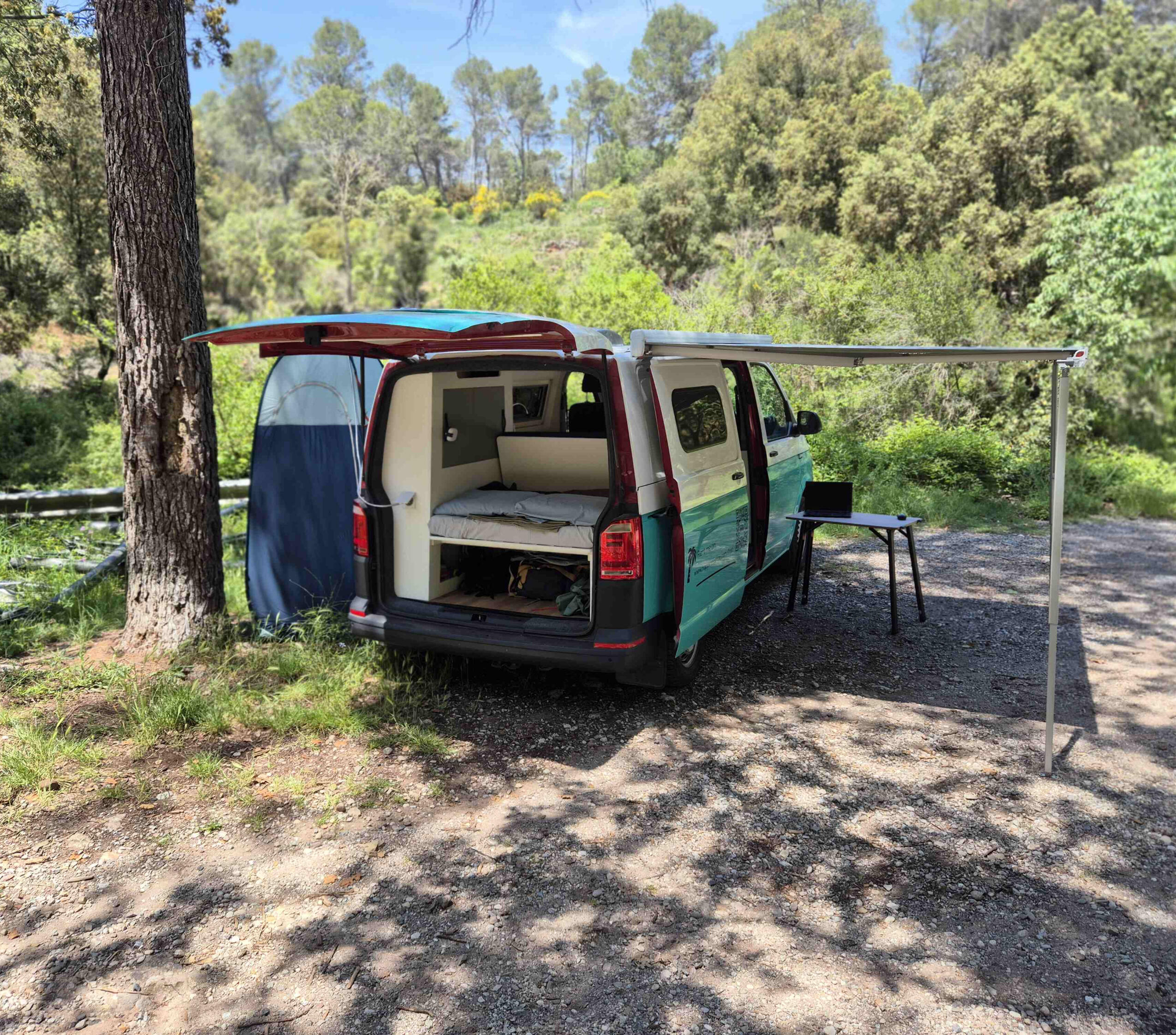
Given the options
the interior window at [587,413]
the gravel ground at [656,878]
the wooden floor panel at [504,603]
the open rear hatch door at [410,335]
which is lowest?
the gravel ground at [656,878]

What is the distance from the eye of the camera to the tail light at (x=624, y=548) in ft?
14.2

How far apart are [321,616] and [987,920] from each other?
4.09 meters

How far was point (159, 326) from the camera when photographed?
522cm

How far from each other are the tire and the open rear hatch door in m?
1.87

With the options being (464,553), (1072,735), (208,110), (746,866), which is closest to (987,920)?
(746,866)

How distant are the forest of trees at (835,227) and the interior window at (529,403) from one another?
4.40 metres

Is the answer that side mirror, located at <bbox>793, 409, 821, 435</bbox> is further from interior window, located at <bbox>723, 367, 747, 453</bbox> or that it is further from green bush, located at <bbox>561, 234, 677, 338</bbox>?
green bush, located at <bbox>561, 234, 677, 338</bbox>

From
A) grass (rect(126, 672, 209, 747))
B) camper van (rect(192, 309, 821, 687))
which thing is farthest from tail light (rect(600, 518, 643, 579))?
grass (rect(126, 672, 209, 747))

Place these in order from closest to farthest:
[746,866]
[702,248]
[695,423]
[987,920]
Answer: [987,920]
[746,866]
[695,423]
[702,248]

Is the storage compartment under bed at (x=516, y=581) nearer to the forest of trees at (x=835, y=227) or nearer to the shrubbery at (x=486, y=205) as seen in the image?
the forest of trees at (x=835, y=227)

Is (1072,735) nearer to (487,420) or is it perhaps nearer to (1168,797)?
(1168,797)

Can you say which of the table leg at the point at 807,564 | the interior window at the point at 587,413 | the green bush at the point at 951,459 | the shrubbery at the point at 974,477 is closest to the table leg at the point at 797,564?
the table leg at the point at 807,564

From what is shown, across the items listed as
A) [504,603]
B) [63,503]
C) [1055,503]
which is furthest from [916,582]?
[63,503]

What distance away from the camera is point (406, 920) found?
10.3 ft
